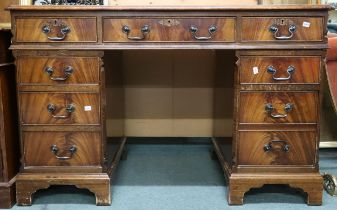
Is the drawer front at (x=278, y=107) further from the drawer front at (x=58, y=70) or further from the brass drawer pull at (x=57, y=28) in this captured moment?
the brass drawer pull at (x=57, y=28)

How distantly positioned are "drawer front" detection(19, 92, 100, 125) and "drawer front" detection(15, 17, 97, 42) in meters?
0.24

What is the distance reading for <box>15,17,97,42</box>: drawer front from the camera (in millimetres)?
1647

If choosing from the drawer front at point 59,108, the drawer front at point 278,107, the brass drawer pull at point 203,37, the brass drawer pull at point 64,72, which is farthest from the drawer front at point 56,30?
the drawer front at point 278,107

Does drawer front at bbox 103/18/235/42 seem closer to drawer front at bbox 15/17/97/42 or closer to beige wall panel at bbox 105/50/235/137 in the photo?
drawer front at bbox 15/17/97/42

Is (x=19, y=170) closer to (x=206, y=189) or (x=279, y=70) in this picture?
(x=206, y=189)

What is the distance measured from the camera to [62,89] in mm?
1713

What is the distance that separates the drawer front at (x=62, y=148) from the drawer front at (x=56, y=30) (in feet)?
1.37

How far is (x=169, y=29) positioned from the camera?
166 cm

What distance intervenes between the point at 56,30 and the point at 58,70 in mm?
171

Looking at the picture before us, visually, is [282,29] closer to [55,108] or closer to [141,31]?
[141,31]

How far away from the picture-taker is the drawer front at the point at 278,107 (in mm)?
1719

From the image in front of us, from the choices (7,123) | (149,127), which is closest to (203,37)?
(7,123)

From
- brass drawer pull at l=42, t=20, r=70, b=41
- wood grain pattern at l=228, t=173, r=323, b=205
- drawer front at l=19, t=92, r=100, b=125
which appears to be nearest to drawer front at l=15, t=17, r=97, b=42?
brass drawer pull at l=42, t=20, r=70, b=41

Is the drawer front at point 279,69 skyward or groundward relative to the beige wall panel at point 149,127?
skyward
